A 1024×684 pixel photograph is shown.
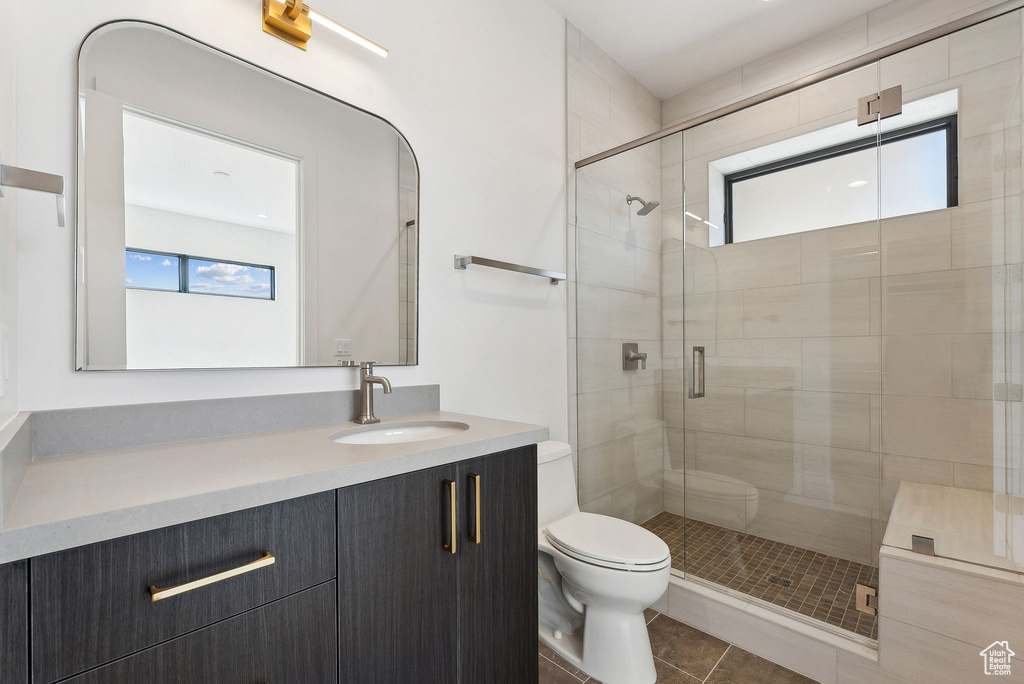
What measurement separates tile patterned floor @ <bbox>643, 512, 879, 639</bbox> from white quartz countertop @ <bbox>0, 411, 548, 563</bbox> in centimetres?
123

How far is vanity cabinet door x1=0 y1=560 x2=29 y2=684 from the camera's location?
21.0 inches

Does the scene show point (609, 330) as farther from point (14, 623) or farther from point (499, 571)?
point (14, 623)

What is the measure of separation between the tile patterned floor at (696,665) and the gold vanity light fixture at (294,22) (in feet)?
6.77

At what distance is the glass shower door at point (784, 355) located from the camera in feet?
5.57

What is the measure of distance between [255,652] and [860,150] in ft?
7.34

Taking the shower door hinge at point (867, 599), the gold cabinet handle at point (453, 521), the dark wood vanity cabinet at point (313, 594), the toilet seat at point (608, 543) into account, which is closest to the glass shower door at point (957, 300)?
the shower door hinge at point (867, 599)

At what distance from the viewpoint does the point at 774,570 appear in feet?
5.99

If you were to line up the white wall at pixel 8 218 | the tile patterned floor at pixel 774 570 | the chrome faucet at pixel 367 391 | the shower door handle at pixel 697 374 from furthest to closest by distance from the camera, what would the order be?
the shower door handle at pixel 697 374
the tile patterned floor at pixel 774 570
the chrome faucet at pixel 367 391
the white wall at pixel 8 218

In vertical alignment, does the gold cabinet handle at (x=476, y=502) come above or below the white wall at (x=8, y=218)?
below

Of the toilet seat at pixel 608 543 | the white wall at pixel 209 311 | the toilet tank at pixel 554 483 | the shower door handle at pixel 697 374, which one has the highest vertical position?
the white wall at pixel 209 311

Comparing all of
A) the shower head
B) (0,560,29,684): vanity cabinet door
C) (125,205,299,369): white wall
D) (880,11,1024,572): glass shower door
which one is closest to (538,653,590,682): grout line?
(880,11,1024,572): glass shower door

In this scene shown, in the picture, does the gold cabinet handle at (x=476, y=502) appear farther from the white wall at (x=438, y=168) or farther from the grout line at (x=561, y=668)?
the grout line at (x=561, y=668)

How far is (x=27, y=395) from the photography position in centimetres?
92

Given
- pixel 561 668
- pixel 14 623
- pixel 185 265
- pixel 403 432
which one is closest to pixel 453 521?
pixel 403 432
